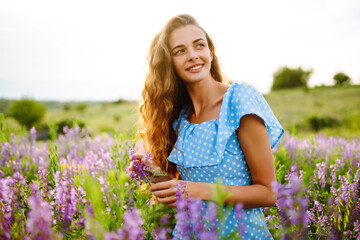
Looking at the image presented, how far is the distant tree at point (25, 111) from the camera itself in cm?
2494

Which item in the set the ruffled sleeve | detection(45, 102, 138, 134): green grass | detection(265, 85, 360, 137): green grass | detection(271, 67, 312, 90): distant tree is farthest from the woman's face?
detection(271, 67, 312, 90): distant tree

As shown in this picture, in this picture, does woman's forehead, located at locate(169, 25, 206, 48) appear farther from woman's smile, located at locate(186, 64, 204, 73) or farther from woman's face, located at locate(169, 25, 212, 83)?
woman's smile, located at locate(186, 64, 204, 73)

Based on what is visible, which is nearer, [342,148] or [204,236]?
[204,236]

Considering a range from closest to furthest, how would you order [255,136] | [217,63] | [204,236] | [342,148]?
1. [204,236]
2. [255,136]
3. [217,63]
4. [342,148]

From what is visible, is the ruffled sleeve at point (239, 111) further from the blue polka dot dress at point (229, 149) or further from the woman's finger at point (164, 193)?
the woman's finger at point (164, 193)

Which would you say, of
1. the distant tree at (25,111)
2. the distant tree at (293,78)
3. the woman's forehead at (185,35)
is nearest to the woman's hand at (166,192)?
the woman's forehead at (185,35)

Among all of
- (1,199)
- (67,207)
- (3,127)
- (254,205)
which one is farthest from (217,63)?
(3,127)

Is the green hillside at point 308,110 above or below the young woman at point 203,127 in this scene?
below

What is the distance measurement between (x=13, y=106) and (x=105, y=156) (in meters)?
26.3

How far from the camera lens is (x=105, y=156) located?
10.2 ft

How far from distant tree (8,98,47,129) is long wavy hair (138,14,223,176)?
990 inches

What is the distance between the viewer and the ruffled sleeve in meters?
2.05

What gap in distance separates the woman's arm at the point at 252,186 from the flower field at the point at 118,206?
118 millimetres

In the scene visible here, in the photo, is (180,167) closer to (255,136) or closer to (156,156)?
(156,156)
